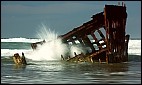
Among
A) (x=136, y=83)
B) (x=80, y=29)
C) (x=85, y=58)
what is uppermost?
(x=80, y=29)

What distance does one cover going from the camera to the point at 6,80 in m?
12.8

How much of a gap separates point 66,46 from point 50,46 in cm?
116

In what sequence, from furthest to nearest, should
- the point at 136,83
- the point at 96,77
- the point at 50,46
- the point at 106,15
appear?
the point at 50,46
the point at 106,15
the point at 96,77
the point at 136,83

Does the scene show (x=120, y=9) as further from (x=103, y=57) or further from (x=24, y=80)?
(x=24, y=80)

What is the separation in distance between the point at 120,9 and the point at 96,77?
8074mm

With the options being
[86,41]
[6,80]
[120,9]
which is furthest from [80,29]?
[6,80]

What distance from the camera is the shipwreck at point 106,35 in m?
20.5

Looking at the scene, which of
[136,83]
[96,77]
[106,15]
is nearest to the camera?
[136,83]

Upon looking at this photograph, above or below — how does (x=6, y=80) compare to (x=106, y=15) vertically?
below

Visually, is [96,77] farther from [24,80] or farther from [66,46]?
[66,46]

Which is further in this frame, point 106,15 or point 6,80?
point 106,15

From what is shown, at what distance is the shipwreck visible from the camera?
67.2 feet

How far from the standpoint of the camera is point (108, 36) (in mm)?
20453

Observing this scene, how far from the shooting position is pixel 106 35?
2044 cm
